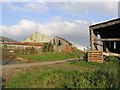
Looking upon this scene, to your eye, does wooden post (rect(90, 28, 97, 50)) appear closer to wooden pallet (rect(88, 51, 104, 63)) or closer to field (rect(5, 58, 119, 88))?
wooden pallet (rect(88, 51, 104, 63))

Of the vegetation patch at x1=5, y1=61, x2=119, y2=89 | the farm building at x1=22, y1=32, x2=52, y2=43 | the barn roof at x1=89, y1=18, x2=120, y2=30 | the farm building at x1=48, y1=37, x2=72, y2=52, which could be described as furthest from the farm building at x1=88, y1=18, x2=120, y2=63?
the farm building at x1=22, y1=32, x2=52, y2=43

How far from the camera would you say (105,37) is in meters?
29.5

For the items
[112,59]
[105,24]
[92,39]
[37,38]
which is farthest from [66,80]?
[37,38]

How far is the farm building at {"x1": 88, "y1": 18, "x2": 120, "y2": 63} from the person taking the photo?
27150 millimetres

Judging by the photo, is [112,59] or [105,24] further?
[105,24]

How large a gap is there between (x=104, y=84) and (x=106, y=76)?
1.30 m

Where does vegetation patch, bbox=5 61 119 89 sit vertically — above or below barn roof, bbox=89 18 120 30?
below

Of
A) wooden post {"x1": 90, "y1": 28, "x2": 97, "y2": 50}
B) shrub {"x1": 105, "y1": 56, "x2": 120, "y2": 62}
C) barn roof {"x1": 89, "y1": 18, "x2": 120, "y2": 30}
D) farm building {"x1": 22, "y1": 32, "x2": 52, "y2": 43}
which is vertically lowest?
shrub {"x1": 105, "y1": 56, "x2": 120, "y2": 62}

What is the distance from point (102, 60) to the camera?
26359 mm

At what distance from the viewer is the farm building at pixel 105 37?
89.1ft

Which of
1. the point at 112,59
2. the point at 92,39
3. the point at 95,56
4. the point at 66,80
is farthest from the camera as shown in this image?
the point at 92,39

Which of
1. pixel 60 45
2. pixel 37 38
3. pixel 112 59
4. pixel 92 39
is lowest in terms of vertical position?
pixel 112 59

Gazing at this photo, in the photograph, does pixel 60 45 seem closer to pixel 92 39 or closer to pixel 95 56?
pixel 92 39

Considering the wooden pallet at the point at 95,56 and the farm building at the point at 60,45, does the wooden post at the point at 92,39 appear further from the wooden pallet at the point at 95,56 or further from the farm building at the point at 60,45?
the farm building at the point at 60,45
